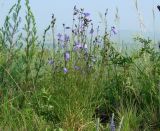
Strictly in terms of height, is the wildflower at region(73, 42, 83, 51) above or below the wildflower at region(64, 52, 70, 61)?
above

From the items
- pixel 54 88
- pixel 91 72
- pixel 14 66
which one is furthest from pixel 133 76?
pixel 14 66

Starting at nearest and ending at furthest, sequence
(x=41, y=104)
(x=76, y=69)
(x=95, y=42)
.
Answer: (x=41, y=104)
(x=76, y=69)
(x=95, y=42)

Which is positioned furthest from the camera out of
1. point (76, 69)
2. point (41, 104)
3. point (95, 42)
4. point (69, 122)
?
point (95, 42)

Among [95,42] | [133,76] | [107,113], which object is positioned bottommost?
[107,113]

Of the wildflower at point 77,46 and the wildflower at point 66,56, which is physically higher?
the wildflower at point 77,46

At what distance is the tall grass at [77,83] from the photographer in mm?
3902

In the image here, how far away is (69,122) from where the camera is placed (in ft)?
12.5

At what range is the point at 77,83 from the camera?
14.2ft

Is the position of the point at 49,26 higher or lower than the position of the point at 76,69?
higher

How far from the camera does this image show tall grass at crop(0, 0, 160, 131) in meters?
3.90

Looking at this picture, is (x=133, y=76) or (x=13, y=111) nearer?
(x=13, y=111)

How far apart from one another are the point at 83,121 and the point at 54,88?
63 cm

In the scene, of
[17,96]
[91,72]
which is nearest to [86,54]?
[91,72]

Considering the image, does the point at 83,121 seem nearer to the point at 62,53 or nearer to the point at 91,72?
the point at 91,72
